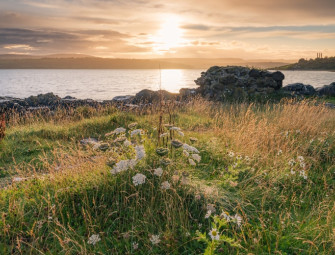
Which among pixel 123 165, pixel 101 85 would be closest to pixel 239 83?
pixel 123 165

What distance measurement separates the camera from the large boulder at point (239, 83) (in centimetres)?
2094

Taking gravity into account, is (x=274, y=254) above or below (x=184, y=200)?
below

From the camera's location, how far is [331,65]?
10400 centimetres

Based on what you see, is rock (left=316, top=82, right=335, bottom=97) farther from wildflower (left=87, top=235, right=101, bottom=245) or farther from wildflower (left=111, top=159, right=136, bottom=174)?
wildflower (left=87, top=235, right=101, bottom=245)

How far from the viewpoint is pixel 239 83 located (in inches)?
843

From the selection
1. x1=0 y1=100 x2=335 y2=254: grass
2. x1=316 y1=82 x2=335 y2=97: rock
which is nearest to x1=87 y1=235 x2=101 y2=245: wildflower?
x1=0 y1=100 x2=335 y2=254: grass

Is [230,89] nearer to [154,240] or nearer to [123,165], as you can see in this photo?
[123,165]

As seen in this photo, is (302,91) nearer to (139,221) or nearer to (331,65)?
(139,221)

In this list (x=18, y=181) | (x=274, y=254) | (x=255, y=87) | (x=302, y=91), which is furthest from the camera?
(x=302, y=91)

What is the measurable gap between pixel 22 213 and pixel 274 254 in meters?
3.28

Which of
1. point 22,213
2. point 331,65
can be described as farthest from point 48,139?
point 331,65

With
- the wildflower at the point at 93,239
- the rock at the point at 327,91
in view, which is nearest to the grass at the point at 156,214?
the wildflower at the point at 93,239

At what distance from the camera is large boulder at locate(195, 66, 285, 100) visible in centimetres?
2094

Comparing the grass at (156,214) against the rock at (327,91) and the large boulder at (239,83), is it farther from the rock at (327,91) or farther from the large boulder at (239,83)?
the rock at (327,91)
